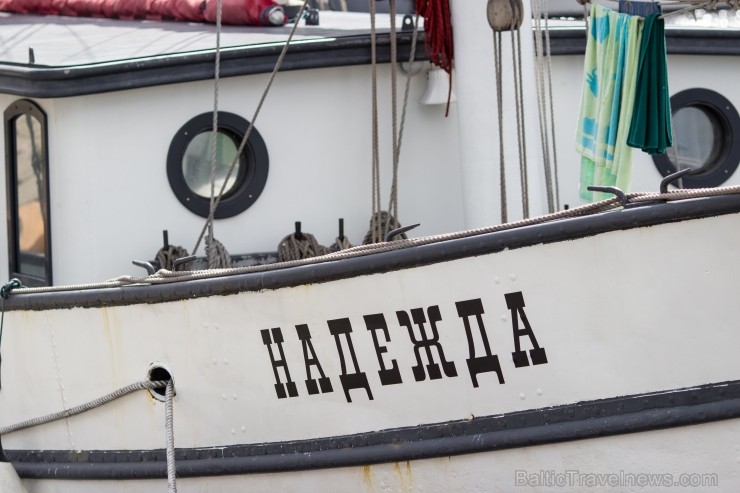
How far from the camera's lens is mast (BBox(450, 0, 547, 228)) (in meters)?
6.38

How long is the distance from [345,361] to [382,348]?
199 millimetres

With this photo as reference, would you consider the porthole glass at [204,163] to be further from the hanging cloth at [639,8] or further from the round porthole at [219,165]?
the hanging cloth at [639,8]

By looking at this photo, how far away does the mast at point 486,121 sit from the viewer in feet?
20.9

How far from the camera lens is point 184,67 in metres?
6.58

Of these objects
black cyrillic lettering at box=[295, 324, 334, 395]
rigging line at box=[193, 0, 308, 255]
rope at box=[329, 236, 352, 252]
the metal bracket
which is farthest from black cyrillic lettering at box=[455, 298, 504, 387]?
rope at box=[329, 236, 352, 252]

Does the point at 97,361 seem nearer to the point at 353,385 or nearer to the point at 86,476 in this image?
the point at 86,476

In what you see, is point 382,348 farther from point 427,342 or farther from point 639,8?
point 639,8

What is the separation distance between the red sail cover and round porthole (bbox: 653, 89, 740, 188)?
2.52 meters

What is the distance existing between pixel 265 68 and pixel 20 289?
5.62 ft

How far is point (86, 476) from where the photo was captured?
255 inches

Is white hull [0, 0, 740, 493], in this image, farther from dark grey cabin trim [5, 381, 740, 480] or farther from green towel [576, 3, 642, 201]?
green towel [576, 3, 642, 201]

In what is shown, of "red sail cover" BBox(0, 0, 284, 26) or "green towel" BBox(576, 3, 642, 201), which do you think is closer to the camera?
"green towel" BBox(576, 3, 642, 201)

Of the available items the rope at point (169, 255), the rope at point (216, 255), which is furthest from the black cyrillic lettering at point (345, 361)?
the rope at point (169, 255)

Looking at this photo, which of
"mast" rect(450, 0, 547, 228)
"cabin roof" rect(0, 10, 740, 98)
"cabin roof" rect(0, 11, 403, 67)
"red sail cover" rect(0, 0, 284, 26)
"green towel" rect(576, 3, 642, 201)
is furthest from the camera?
"red sail cover" rect(0, 0, 284, 26)
